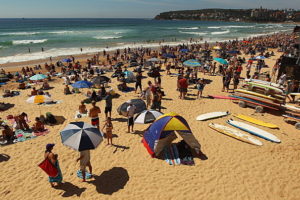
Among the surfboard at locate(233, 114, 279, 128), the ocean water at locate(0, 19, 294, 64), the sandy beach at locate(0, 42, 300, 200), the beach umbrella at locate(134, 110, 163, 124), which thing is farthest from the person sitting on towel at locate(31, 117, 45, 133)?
the ocean water at locate(0, 19, 294, 64)

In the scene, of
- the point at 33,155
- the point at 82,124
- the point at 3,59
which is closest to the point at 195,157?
the point at 82,124

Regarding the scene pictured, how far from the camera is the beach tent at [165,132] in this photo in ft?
22.5

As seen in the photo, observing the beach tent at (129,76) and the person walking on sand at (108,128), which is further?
the beach tent at (129,76)

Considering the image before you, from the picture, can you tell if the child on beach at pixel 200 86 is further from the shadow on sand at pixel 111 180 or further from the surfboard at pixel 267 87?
the shadow on sand at pixel 111 180

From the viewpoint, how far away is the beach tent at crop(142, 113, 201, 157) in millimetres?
6855

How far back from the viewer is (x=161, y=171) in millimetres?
6441

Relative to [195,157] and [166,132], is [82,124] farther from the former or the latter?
[195,157]

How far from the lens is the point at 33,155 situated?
7.33 meters

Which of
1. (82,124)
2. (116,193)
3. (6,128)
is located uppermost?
(82,124)

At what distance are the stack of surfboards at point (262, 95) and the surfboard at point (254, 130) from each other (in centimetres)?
212

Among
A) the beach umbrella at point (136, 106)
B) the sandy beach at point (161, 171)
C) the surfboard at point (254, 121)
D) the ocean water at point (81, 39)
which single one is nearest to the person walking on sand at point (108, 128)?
the sandy beach at point (161, 171)

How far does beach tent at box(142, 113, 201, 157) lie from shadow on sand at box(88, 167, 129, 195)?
125 centimetres

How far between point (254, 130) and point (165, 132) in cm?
424

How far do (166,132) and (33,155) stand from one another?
4784mm
